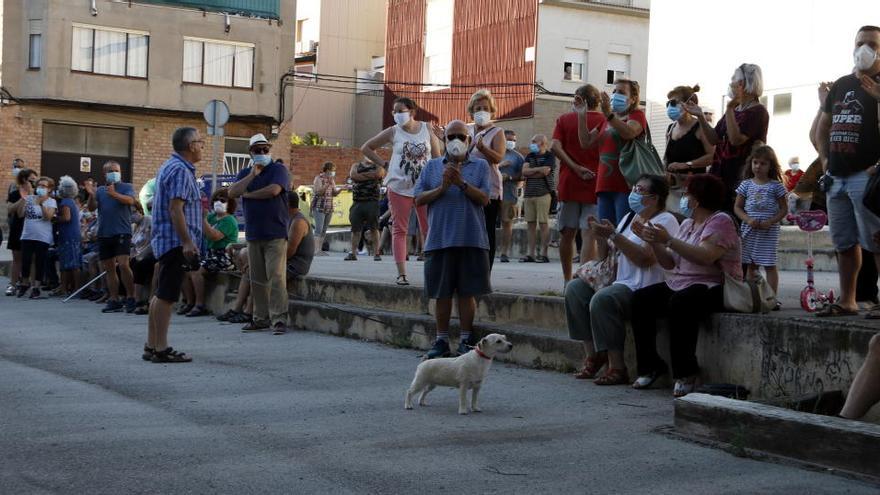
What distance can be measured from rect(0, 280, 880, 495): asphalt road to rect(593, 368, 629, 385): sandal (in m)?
0.09

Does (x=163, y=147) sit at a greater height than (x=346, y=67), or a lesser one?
lesser

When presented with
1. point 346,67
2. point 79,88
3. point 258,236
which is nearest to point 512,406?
point 258,236

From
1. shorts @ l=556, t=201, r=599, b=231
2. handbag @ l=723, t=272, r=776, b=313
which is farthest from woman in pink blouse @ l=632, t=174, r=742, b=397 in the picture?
shorts @ l=556, t=201, r=599, b=231

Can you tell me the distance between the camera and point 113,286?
16016 mm

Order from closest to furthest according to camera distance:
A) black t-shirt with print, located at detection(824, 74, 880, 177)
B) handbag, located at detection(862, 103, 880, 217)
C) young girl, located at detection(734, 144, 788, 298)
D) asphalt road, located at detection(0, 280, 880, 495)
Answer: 1. asphalt road, located at detection(0, 280, 880, 495)
2. handbag, located at detection(862, 103, 880, 217)
3. black t-shirt with print, located at detection(824, 74, 880, 177)
4. young girl, located at detection(734, 144, 788, 298)

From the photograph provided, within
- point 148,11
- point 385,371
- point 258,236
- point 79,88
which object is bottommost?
point 385,371

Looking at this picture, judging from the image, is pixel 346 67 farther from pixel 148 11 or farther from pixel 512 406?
pixel 512 406

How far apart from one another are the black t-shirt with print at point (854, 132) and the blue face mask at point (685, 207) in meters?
1.01

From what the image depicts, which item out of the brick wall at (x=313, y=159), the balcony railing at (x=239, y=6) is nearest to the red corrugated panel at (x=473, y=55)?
the brick wall at (x=313, y=159)

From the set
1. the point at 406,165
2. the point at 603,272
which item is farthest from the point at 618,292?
the point at 406,165

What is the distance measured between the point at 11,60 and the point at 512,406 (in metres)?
34.5

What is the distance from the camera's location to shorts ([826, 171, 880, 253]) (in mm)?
7961

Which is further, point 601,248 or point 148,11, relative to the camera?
point 148,11

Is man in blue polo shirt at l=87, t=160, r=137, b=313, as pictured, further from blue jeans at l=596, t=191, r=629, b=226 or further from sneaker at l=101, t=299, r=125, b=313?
blue jeans at l=596, t=191, r=629, b=226
